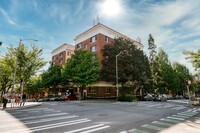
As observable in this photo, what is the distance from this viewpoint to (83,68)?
36.9m

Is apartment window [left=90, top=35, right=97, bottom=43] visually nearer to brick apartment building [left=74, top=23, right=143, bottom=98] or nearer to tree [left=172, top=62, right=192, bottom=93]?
brick apartment building [left=74, top=23, right=143, bottom=98]

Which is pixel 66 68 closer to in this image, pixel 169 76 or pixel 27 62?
pixel 27 62

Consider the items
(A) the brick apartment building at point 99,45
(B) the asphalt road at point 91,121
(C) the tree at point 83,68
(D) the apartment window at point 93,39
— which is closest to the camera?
(B) the asphalt road at point 91,121

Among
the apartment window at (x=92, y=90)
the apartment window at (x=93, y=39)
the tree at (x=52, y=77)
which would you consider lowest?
the apartment window at (x=92, y=90)

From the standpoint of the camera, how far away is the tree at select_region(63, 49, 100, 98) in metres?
36.3

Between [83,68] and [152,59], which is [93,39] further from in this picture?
[152,59]

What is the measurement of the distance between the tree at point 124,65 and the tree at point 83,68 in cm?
298

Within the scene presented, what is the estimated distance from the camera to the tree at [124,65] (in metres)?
38.9

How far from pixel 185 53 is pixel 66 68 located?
81.0ft

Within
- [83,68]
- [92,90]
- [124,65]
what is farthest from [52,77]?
[124,65]

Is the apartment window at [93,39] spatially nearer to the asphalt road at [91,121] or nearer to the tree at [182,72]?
the asphalt road at [91,121]

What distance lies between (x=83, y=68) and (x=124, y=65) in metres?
9.77

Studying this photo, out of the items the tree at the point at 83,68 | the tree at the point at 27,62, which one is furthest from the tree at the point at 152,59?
the tree at the point at 27,62

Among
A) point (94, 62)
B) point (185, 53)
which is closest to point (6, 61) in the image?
point (94, 62)
